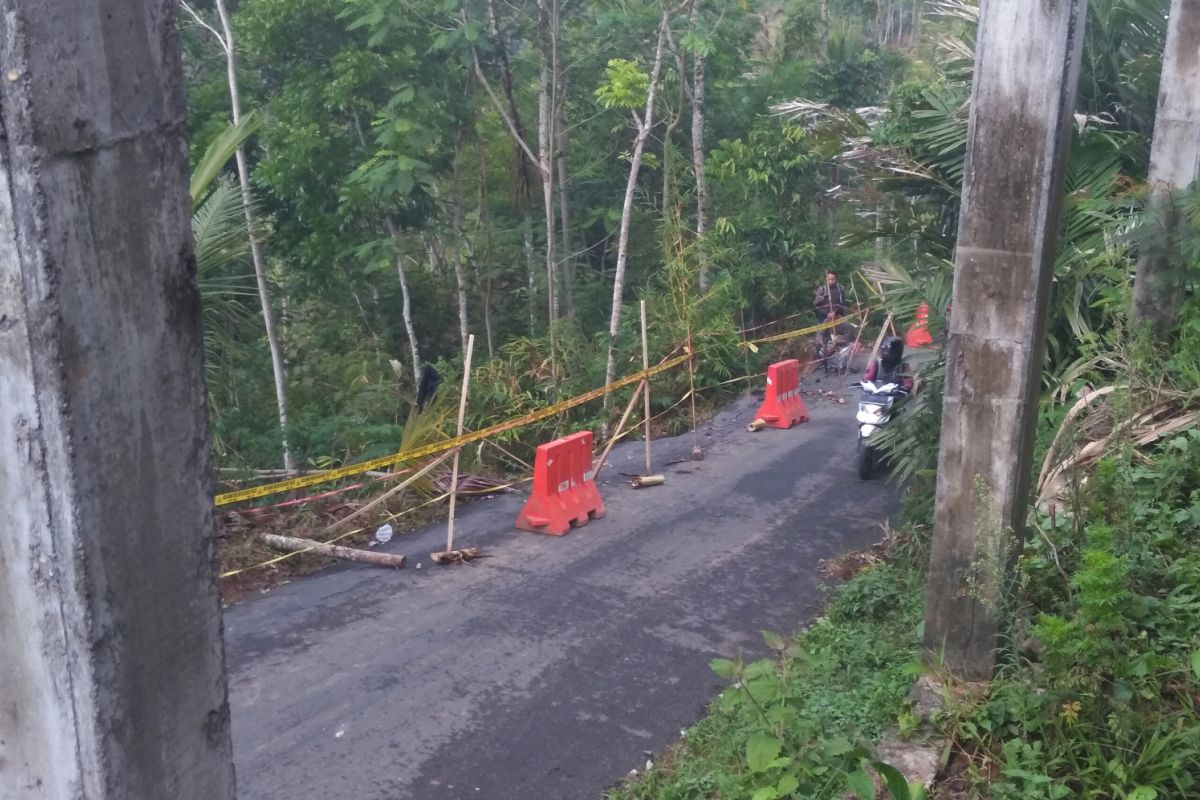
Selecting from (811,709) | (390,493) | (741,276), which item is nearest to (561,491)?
(390,493)

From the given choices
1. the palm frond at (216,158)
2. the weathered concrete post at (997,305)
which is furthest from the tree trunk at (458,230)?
the weathered concrete post at (997,305)

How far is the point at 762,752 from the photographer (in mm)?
4320

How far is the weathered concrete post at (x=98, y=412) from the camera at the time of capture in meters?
1.84

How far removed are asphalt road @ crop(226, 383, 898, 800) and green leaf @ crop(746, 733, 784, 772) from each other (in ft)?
4.61

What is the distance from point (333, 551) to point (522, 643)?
7.86 feet

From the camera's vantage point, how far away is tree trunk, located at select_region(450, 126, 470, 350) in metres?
17.0

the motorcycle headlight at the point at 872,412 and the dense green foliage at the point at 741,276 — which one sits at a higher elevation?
the dense green foliage at the point at 741,276

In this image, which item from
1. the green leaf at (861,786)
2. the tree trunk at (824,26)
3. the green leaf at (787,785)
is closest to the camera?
the green leaf at (861,786)

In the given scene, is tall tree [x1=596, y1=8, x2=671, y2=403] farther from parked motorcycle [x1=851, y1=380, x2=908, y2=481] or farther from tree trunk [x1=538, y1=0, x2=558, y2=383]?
parked motorcycle [x1=851, y1=380, x2=908, y2=481]

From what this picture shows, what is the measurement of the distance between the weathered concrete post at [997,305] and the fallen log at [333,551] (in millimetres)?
4709

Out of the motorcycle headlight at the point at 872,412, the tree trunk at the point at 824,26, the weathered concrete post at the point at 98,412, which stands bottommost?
the motorcycle headlight at the point at 872,412

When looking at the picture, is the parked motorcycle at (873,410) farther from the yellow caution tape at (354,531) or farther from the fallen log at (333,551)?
the fallen log at (333,551)

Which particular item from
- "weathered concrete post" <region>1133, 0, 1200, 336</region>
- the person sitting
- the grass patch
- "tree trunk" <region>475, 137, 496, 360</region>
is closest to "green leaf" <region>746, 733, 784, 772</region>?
the grass patch

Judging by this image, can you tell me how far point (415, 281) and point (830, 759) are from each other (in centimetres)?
1523
